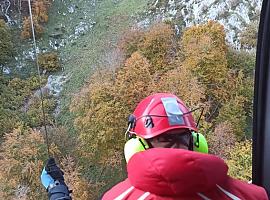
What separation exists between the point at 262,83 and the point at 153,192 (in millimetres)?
1254

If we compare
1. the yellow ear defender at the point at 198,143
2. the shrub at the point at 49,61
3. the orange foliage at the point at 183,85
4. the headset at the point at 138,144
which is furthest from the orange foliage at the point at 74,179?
the yellow ear defender at the point at 198,143

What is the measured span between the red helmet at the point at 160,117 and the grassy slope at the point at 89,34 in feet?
2.17

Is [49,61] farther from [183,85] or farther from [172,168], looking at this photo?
[172,168]

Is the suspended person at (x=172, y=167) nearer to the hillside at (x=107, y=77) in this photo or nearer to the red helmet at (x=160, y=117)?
the red helmet at (x=160, y=117)

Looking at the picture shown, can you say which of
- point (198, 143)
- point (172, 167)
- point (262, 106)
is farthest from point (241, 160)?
point (172, 167)

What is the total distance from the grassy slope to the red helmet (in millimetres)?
662

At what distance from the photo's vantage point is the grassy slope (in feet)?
7.25

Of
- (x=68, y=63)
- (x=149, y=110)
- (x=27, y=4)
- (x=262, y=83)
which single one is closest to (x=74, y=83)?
(x=68, y=63)

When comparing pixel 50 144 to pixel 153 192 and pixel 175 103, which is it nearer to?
pixel 175 103

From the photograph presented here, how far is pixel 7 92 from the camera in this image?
2105 millimetres

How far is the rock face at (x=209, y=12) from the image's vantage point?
2355mm

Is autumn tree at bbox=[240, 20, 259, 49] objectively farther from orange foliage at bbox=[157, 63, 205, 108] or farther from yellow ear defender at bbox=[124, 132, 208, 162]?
yellow ear defender at bbox=[124, 132, 208, 162]

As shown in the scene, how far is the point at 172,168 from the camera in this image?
117 cm

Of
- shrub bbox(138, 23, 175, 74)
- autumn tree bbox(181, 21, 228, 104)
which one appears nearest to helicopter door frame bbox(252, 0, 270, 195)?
autumn tree bbox(181, 21, 228, 104)
